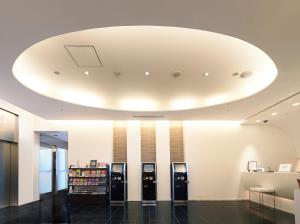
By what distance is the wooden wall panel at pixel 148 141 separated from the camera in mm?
11766

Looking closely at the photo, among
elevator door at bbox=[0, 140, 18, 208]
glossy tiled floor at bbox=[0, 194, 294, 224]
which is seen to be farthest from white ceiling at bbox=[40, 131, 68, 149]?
glossy tiled floor at bbox=[0, 194, 294, 224]

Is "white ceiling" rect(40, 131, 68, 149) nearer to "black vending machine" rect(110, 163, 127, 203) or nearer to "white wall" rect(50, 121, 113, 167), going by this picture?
"white wall" rect(50, 121, 113, 167)

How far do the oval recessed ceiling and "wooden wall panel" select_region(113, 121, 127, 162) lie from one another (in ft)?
8.13

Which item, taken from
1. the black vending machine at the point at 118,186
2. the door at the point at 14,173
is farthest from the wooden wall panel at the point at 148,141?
the door at the point at 14,173

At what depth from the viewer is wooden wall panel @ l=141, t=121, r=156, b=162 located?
38.6ft

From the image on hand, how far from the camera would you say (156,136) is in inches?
468

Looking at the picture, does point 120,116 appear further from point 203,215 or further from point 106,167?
point 203,215

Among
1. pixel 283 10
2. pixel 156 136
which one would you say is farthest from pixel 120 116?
pixel 283 10

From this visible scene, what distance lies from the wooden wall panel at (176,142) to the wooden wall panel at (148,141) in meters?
0.70

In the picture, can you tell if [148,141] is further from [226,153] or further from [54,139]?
[54,139]

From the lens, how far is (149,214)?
861 centimetres

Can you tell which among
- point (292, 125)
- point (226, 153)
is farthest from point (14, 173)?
point (292, 125)

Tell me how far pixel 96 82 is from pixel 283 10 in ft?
16.7

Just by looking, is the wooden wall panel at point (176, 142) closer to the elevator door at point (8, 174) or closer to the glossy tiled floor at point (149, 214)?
the glossy tiled floor at point (149, 214)
